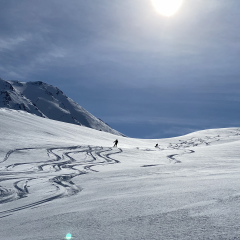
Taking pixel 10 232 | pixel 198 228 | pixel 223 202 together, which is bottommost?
pixel 10 232

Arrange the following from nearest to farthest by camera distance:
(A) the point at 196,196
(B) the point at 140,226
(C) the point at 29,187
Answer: (B) the point at 140,226, (A) the point at 196,196, (C) the point at 29,187

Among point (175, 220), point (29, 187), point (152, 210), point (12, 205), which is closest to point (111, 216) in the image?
point (152, 210)

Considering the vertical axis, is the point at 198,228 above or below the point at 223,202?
below

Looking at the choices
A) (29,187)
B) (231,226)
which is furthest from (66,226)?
(29,187)

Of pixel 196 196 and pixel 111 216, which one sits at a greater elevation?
pixel 196 196

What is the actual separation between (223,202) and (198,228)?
4.13 feet

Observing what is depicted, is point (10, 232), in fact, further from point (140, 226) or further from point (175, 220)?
point (175, 220)

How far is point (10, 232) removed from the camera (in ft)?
14.8

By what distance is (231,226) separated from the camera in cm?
352

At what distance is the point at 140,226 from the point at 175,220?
22.6 inches

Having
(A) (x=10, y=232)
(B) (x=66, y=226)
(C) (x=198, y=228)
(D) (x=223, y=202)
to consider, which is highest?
(D) (x=223, y=202)

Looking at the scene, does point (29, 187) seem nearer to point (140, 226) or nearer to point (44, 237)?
point (44, 237)

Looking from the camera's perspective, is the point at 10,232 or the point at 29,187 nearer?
the point at 10,232

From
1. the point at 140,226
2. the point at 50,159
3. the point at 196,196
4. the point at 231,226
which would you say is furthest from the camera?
the point at 50,159
